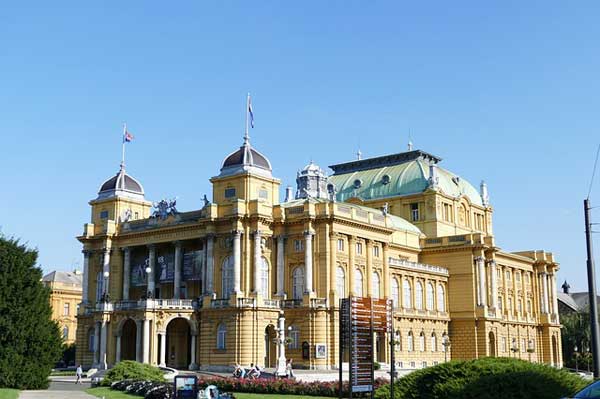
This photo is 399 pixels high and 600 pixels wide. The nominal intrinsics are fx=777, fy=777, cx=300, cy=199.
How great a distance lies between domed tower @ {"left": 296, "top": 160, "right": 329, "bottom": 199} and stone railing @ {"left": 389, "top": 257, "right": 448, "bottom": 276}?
45.5 feet

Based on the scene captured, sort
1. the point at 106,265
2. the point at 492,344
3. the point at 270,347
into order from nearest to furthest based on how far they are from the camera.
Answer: the point at 270,347, the point at 106,265, the point at 492,344

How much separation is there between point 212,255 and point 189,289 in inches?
273

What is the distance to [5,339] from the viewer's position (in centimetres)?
4494

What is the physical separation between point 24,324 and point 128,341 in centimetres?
3591

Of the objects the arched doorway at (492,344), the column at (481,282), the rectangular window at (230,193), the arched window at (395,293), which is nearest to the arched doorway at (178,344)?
the rectangular window at (230,193)

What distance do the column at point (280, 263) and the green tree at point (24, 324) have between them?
30073 mm

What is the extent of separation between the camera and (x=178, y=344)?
80.2 m

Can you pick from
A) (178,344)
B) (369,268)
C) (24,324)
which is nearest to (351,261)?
(369,268)

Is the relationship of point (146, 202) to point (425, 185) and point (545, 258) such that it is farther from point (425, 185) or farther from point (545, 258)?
point (545, 258)

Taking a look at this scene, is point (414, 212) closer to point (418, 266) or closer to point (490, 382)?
point (418, 266)

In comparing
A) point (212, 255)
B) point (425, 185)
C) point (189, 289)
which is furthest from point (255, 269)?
point (425, 185)

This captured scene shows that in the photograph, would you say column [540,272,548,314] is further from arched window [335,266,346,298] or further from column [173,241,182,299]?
column [173,241,182,299]

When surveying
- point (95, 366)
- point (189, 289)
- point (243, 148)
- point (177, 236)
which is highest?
point (243, 148)

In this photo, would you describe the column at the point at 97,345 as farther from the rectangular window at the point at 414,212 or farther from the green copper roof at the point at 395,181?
the rectangular window at the point at 414,212
